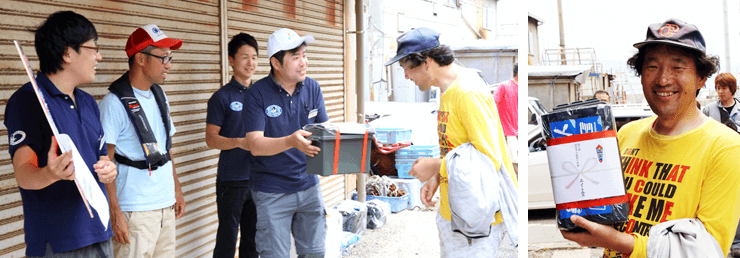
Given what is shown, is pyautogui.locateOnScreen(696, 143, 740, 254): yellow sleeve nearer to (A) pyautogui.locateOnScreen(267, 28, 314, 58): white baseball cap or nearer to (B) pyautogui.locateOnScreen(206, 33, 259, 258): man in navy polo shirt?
(A) pyautogui.locateOnScreen(267, 28, 314, 58): white baseball cap

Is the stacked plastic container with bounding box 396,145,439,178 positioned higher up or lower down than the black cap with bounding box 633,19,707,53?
lower down

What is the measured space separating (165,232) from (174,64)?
1.61 m

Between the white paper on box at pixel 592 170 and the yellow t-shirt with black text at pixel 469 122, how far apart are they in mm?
949

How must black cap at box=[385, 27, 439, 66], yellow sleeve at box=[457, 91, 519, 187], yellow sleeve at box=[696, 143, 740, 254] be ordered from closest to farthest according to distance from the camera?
yellow sleeve at box=[696, 143, 740, 254] → yellow sleeve at box=[457, 91, 519, 187] → black cap at box=[385, 27, 439, 66]

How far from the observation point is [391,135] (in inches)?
437

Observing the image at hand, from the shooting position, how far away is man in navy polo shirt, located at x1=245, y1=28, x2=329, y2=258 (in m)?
3.85

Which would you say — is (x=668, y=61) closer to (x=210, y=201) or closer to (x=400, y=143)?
(x=210, y=201)

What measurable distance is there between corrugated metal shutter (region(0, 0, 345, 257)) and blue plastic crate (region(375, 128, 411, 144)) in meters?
3.70

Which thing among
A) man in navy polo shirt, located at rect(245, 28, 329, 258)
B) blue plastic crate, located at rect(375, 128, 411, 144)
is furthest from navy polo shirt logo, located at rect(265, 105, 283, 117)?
blue plastic crate, located at rect(375, 128, 411, 144)

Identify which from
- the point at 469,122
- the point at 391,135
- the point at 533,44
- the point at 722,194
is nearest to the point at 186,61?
the point at 469,122

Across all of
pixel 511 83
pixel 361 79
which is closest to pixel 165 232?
pixel 361 79

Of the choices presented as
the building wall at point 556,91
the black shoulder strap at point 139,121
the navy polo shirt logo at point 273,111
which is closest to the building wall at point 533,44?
the building wall at point 556,91

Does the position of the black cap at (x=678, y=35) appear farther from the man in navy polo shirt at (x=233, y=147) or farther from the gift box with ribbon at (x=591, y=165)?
the man in navy polo shirt at (x=233, y=147)

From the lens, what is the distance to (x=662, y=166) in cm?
215
